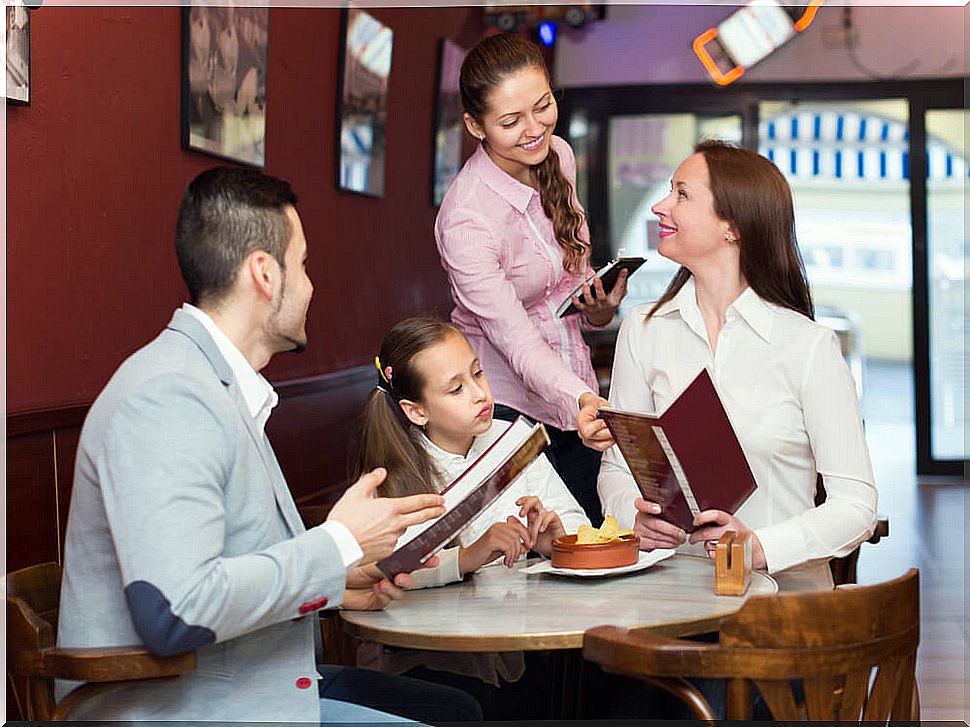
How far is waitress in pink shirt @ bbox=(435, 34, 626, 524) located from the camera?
123 inches

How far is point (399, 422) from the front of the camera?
2.86 meters

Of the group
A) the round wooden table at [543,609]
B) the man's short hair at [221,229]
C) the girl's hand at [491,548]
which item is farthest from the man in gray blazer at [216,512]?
the girl's hand at [491,548]

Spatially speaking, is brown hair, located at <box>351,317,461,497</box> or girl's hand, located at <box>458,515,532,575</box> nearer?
girl's hand, located at <box>458,515,532,575</box>

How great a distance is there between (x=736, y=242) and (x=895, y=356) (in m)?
14.6

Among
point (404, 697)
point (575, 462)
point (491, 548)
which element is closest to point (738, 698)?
point (491, 548)

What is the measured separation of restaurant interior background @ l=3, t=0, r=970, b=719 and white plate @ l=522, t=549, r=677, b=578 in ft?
3.89

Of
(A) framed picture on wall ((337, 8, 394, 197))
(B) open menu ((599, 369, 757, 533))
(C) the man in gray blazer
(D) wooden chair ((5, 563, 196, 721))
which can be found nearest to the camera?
(C) the man in gray blazer

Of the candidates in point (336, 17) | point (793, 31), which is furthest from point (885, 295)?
point (336, 17)

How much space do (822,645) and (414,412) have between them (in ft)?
4.06

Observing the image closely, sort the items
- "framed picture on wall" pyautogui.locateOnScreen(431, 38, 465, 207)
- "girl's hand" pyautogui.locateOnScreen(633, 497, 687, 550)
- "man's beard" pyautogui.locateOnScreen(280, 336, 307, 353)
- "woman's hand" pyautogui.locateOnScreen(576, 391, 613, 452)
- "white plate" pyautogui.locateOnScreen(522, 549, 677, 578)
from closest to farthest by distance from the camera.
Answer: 1. "man's beard" pyautogui.locateOnScreen(280, 336, 307, 353)
2. "white plate" pyautogui.locateOnScreen(522, 549, 677, 578)
3. "girl's hand" pyautogui.locateOnScreen(633, 497, 687, 550)
4. "woman's hand" pyautogui.locateOnScreen(576, 391, 613, 452)
5. "framed picture on wall" pyautogui.locateOnScreen(431, 38, 465, 207)

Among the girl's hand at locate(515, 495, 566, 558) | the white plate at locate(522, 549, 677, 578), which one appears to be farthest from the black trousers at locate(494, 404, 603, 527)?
the white plate at locate(522, 549, 677, 578)

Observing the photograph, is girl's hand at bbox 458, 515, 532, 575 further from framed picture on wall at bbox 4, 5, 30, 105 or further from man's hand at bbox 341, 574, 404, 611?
framed picture on wall at bbox 4, 5, 30, 105

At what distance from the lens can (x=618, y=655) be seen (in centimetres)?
197

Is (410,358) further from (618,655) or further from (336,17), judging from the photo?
(336,17)
